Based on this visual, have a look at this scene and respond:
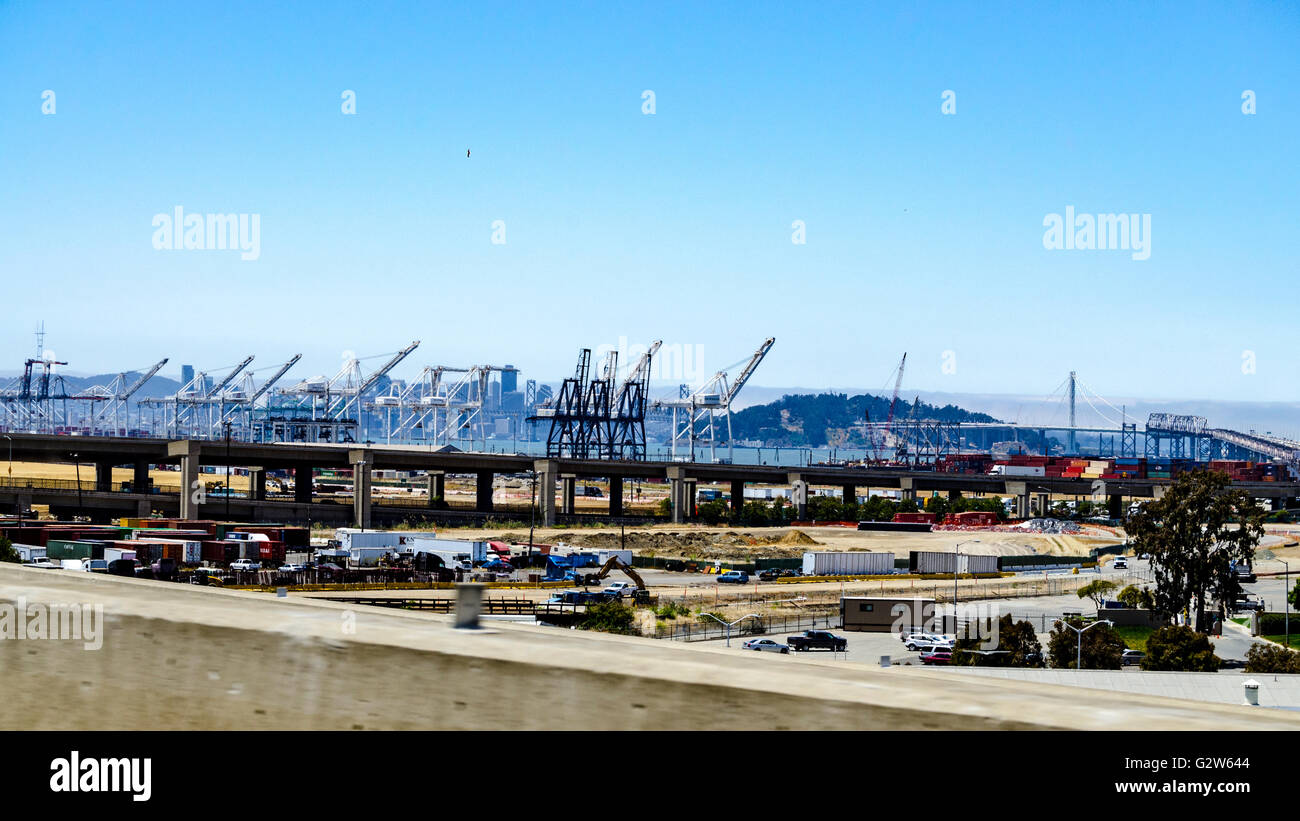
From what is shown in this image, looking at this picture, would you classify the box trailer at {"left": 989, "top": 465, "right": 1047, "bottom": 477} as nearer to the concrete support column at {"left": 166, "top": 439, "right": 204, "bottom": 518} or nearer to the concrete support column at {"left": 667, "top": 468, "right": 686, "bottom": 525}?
the concrete support column at {"left": 667, "top": 468, "right": 686, "bottom": 525}

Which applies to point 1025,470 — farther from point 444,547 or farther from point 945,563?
point 444,547

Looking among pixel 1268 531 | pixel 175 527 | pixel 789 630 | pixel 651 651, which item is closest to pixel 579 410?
pixel 1268 531

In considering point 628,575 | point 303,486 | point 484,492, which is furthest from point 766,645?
point 484,492

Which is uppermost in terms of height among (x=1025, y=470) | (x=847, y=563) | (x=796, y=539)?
(x=1025, y=470)

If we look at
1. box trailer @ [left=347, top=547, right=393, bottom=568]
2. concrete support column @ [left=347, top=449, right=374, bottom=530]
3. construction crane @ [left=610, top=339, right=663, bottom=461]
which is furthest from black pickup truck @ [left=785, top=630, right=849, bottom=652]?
construction crane @ [left=610, top=339, right=663, bottom=461]

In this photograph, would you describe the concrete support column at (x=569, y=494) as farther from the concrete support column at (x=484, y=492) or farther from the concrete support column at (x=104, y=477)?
the concrete support column at (x=104, y=477)
